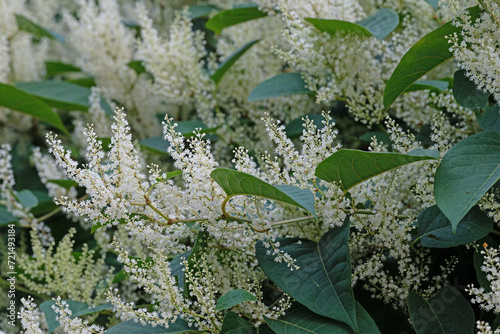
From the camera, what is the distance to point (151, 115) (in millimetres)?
1838

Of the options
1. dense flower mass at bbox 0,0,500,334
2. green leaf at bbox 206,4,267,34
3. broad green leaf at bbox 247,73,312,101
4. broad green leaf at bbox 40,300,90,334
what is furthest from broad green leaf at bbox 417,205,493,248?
green leaf at bbox 206,4,267,34

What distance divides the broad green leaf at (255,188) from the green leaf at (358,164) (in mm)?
85

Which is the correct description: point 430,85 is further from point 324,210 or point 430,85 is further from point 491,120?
point 324,210

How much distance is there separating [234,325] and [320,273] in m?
0.17

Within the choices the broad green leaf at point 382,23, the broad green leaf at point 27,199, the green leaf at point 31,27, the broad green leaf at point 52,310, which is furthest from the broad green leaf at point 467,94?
the green leaf at point 31,27

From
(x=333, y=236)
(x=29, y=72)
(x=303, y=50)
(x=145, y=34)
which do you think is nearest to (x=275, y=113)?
(x=303, y=50)

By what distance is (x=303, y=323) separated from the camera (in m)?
0.82

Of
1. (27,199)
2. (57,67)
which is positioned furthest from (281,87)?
(57,67)

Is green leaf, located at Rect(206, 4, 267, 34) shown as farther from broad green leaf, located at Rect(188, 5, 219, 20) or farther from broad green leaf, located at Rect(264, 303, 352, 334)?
broad green leaf, located at Rect(264, 303, 352, 334)

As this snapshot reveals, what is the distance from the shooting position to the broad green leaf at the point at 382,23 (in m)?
1.19

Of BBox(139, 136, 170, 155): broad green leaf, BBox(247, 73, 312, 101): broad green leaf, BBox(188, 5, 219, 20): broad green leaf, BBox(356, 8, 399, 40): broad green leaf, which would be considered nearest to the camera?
BBox(356, 8, 399, 40): broad green leaf

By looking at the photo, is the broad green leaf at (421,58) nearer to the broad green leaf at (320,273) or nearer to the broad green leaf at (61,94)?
the broad green leaf at (320,273)

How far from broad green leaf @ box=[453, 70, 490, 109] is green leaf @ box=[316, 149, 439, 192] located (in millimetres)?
205

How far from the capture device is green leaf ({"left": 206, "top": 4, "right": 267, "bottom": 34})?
5.02 feet
